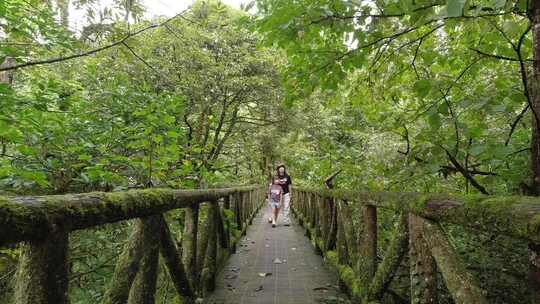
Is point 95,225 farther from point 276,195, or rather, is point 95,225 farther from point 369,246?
point 276,195

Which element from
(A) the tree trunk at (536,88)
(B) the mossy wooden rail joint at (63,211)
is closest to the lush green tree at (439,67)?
(A) the tree trunk at (536,88)

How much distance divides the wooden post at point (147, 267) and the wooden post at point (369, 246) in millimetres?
1678

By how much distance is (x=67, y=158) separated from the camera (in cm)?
388

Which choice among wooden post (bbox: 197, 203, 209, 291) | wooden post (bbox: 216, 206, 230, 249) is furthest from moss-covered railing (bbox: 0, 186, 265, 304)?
wooden post (bbox: 216, 206, 230, 249)

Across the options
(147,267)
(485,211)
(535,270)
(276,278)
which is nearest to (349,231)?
(276,278)

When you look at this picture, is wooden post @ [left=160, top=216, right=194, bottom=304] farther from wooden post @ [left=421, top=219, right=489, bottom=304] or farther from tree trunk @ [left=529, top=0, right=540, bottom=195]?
tree trunk @ [left=529, top=0, right=540, bottom=195]

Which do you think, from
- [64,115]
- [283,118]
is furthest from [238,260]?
[283,118]

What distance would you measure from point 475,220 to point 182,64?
10.7 meters

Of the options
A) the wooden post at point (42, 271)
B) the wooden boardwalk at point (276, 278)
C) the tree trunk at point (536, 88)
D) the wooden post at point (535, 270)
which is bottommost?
the wooden boardwalk at point (276, 278)

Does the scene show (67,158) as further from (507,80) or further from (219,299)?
(507,80)

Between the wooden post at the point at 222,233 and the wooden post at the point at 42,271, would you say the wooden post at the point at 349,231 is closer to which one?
the wooden post at the point at 222,233

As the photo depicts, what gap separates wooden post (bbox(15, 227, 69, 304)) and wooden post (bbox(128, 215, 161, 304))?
0.81 meters

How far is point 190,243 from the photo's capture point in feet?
9.78

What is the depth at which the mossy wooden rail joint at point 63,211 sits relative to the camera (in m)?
0.83
